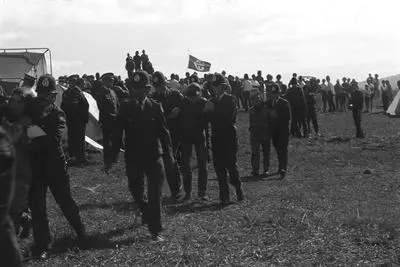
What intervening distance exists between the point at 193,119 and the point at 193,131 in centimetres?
21

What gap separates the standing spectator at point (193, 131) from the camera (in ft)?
34.1

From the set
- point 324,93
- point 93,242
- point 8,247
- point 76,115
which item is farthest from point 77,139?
point 324,93

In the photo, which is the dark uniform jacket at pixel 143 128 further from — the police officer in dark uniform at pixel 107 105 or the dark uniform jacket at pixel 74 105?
the dark uniform jacket at pixel 74 105

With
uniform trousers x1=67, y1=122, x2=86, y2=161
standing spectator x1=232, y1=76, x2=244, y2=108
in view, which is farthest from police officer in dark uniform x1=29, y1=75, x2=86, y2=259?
standing spectator x1=232, y1=76, x2=244, y2=108

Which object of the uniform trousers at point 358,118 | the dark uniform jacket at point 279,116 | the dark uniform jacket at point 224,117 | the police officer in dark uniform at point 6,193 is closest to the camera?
the police officer in dark uniform at point 6,193

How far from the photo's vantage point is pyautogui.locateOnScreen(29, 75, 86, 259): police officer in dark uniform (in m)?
6.97

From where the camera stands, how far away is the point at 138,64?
26.5 meters

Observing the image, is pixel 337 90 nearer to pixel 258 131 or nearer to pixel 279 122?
pixel 258 131

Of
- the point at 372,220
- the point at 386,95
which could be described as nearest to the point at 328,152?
the point at 372,220

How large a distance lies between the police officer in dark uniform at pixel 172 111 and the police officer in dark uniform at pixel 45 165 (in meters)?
2.96

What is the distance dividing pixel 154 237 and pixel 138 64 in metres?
19.5

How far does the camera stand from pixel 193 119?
410 inches

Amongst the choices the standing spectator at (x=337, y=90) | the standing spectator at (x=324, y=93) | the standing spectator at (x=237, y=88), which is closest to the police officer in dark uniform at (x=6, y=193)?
the standing spectator at (x=237, y=88)

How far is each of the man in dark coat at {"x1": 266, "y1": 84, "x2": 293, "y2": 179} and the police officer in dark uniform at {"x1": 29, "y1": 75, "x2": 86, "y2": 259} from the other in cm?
692
